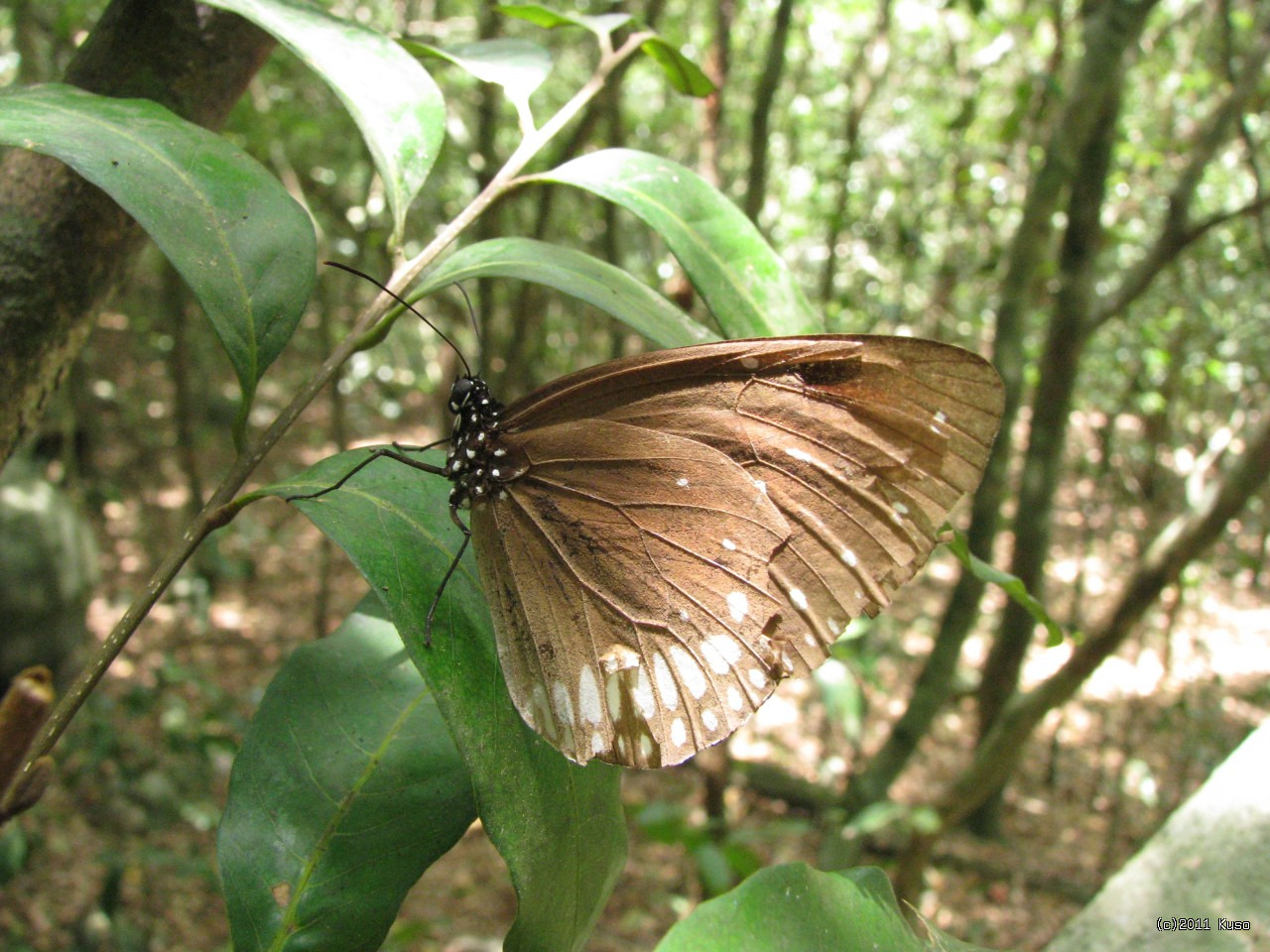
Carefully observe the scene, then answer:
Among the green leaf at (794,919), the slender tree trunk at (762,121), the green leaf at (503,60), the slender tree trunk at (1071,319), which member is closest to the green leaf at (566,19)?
the green leaf at (503,60)

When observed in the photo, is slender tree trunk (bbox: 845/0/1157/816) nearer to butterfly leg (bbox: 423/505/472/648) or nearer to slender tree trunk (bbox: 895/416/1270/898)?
slender tree trunk (bbox: 895/416/1270/898)

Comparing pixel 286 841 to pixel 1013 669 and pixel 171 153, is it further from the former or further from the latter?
pixel 1013 669

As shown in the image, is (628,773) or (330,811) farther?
(628,773)

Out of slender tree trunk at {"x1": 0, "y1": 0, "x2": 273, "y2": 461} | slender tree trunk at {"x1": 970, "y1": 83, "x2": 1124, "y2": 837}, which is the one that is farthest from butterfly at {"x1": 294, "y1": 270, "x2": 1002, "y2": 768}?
slender tree trunk at {"x1": 970, "y1": 83, "x2": 1124, "y2": 837}

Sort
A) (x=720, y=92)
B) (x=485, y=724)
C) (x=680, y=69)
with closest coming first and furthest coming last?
1. (x=485, y=724)
2. (x=680, y=69)
3. (x=720, y=92)

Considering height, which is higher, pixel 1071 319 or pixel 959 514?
pixel 1071 319

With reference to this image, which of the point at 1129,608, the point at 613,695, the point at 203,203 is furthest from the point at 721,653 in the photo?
the point at 1129,608

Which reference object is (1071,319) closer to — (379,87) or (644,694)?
(644,694)
